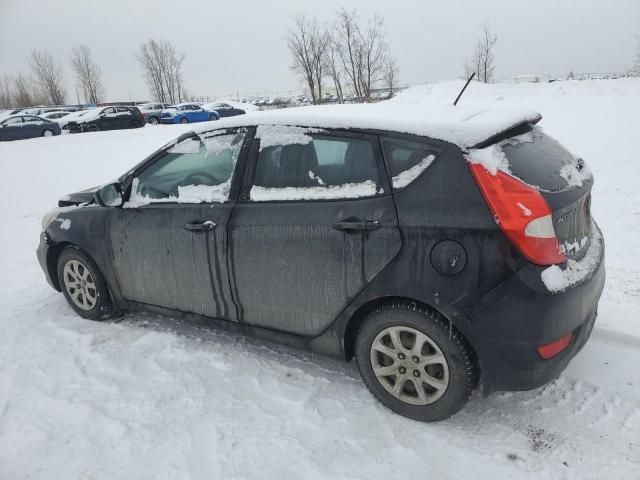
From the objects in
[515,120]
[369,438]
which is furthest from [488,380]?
[515,120]

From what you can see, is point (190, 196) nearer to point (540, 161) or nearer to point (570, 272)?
point (540, 161)

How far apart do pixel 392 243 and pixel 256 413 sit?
1273 mm

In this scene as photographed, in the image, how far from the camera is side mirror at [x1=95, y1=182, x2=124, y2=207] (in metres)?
3.67

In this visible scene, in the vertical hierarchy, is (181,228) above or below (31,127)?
below

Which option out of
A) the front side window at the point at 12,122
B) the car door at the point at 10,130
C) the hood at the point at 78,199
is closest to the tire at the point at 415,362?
the hood at the point at 78,199

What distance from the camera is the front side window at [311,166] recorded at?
8.63 ft

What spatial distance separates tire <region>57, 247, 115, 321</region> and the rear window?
3.18m

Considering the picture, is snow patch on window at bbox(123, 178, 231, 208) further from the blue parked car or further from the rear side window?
the blue parked car

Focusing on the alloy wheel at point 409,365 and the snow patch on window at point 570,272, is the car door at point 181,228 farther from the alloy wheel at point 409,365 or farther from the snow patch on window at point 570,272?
the snow patch on window at point 570,272

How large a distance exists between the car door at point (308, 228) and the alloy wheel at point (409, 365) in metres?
0.31

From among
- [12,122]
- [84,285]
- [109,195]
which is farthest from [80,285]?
[12,122]

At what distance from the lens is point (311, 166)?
284cm

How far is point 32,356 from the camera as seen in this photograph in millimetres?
3535

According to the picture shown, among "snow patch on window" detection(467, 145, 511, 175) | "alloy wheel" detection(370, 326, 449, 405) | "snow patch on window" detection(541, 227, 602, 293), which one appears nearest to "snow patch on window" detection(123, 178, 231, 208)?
"alloy wheel" detection(370, 326, 449, 405)
